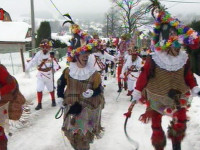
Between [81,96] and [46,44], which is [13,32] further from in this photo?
[81,96]

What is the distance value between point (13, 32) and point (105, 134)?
119 ft

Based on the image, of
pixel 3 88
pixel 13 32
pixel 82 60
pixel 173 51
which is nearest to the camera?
pixel 3 88

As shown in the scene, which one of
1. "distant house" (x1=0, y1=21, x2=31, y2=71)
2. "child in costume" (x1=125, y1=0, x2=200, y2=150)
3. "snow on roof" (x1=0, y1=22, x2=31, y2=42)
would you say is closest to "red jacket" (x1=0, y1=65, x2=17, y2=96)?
"child in costume" (x1=125, y1=0, x2=200, y2=150)

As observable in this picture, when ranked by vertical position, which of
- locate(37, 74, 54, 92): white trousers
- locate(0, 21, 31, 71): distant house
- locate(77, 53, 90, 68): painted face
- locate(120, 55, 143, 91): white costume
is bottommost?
locate(0, 21, 31, 71): distant house

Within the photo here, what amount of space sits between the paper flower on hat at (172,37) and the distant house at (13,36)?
3216 cm

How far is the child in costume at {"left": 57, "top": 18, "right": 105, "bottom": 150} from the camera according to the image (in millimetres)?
4234

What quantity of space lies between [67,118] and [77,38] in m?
1.29

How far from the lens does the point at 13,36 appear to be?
3806 cm

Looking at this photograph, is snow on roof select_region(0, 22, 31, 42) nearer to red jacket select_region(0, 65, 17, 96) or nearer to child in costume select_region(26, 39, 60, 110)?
child in costume select_region(26, 39, 60, 110)

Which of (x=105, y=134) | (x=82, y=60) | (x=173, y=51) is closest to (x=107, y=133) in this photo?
(x=105, y=134)

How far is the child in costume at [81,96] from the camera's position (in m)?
4.23

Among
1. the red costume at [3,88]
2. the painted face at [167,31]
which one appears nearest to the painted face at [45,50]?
the red costume at [3,88]

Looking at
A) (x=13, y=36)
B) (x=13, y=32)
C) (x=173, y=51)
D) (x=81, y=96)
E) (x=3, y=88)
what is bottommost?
(x=13, y=36)

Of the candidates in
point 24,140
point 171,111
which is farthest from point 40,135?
point 171,111
